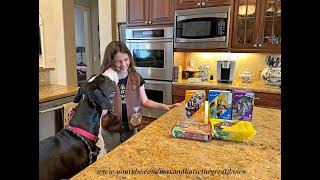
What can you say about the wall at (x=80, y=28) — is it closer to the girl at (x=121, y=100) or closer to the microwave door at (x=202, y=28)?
the microwave door at (x=202, y=28)

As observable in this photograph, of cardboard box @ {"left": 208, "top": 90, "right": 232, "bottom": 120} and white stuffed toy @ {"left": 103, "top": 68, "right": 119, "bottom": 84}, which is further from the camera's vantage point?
white stuffed toy @ {"left": 103, "top": 68, "right": 119, "bottom": 84}

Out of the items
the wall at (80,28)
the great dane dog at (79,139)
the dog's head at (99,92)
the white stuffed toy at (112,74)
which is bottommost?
the great dane dog at (79,139)

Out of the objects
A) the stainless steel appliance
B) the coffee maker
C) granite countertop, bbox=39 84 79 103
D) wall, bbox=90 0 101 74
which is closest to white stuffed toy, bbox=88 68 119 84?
granite countertop, bbox=39 84 79 103

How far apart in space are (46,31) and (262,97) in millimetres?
2790

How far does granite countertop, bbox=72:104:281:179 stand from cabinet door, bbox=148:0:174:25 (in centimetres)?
224

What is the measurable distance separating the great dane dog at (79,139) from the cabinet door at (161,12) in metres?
1.89

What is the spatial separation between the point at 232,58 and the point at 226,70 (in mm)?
311

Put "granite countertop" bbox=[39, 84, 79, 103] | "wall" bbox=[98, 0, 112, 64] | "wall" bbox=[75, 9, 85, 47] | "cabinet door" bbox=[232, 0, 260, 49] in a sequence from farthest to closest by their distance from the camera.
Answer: "wall" bbox=[75, 9, 85, 47] < "wall" bbox=[98, 0, 112, 64] < "cabinet door" bbox=[232, 0, 260, 49] < "granite countertop" bbox=[39, 84, 79, 103]

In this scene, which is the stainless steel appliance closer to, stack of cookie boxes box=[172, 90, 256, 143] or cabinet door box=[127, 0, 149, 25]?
cabinet door box=[127, 0, 149, 25]

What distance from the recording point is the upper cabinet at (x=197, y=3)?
2773 millimetres

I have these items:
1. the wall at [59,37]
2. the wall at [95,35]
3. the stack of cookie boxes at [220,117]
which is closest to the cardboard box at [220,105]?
the stack of cookie boxes at [220,117]

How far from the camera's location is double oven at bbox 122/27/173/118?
10.3ft

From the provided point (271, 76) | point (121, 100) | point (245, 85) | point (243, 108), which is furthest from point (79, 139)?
point (271, 76)
